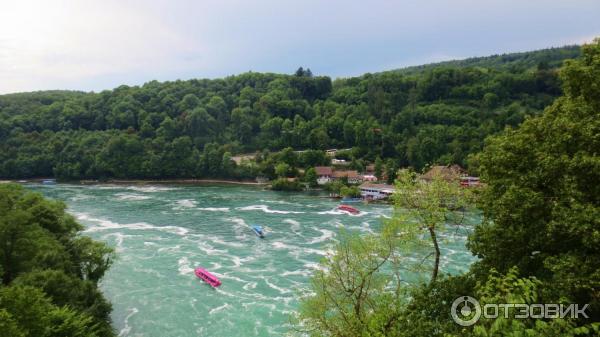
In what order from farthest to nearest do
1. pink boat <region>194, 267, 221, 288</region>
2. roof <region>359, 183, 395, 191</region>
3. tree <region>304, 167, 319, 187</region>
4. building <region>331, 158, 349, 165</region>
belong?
building <region>331, 158, 349, 165</region> → tree <region>304, 167, 319, 187</region> → roof <region>359, 183, 395, 191</region> → pink boat <region>194, 267, 221, 288</region>

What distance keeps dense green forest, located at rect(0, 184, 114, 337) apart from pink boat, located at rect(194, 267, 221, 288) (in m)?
5.81

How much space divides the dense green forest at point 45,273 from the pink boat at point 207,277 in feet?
19.1

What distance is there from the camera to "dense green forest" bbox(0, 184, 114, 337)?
10.8m

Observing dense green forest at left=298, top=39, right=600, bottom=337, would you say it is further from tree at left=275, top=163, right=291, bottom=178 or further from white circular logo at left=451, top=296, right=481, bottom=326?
tree at left=275, top=163, right=291, bottom=178

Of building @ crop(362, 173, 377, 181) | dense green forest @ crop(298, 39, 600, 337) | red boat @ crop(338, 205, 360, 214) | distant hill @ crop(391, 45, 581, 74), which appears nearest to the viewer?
dense green forest @ crop(298, 39, 600, 337)

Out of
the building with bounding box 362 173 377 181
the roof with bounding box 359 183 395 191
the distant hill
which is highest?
the distant hill

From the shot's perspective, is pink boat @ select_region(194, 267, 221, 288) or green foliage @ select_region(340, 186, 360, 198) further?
green foliage @ select_region(340, 186, 360, 198)

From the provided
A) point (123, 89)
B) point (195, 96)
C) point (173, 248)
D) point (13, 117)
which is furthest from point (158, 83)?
point (173, 248)

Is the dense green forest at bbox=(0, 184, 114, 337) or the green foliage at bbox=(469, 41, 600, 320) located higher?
the green foliage at bbox=(469, 41, 600, 320)

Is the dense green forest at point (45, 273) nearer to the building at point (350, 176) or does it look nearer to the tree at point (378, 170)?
the building at point (350, 176)

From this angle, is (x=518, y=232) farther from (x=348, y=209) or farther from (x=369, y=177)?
(x=369, y=177)

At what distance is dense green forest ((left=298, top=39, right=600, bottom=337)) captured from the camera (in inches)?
286

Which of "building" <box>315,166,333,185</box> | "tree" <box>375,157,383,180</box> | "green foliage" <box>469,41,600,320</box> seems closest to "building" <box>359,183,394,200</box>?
"tree" <box>375,157,383,180</box>

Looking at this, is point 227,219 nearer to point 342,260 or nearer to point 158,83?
point 342,260
